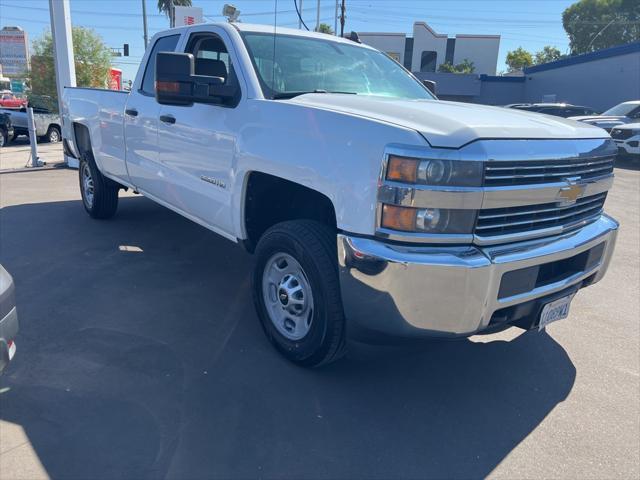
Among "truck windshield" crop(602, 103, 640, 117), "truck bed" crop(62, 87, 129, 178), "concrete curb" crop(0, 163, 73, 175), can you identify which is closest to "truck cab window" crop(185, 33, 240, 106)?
"truck bed" crop(62, 87, 129, 178)

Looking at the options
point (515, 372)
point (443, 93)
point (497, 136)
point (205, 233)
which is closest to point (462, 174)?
point (497, 136)

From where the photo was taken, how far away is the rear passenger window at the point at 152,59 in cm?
Result: 479

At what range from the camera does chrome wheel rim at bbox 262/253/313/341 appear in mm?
3232

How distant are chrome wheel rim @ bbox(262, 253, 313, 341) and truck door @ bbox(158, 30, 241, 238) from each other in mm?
583

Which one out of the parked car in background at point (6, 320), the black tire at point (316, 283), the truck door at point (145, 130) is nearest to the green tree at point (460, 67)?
the truck door at point (145, 130)

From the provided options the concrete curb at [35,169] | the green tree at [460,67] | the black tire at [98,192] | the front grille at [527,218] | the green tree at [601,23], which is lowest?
the concrete curb at [35,169]

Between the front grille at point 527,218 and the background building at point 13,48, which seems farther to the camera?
the background building at point 13,48

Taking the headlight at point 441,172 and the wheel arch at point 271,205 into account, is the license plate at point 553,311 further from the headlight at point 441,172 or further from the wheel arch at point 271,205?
the wheel arch at point 271,205

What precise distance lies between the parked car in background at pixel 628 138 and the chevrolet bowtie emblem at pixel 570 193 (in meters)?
15.0

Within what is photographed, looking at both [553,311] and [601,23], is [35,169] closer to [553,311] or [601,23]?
[553,311]

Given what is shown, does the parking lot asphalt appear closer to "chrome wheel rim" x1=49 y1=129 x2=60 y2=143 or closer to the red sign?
"chrome wheel rim" x1=49 y1=129 x2=60 y2=143

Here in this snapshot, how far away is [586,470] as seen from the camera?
257 cm

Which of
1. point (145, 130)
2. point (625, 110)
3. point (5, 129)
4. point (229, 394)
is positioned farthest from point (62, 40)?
point (625, 110)

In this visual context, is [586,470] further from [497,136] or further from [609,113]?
[609,113]
